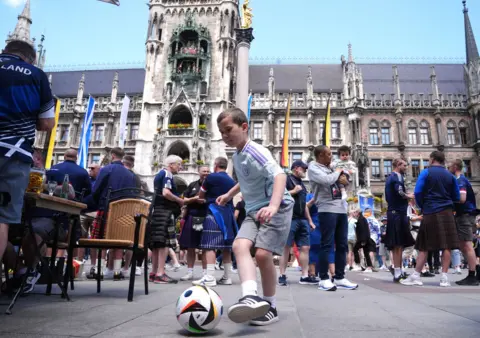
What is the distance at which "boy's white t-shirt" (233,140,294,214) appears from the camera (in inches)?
120

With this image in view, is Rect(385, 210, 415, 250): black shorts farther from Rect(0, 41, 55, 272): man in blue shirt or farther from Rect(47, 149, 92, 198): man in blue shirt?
Rect(0, 41, 55, 272): man in blue shirt

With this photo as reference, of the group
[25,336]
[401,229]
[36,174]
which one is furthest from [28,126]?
[401,229]

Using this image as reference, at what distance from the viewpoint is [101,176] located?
6102 mm

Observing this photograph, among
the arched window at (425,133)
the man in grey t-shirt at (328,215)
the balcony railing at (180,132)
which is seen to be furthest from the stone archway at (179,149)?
the man in grey t-shirt at (328,215)

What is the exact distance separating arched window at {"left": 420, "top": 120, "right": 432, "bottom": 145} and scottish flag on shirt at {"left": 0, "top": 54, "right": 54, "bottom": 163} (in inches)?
1426

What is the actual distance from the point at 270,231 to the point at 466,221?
18.7ft

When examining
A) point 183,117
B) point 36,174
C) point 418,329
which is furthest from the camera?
point 183,117

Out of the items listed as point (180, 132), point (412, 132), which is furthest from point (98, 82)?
point (412, 132)

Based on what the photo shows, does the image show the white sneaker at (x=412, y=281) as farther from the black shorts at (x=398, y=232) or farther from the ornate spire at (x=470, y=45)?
the ornate spire at (x=470, y=45)

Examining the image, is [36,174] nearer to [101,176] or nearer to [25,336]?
[25,336]

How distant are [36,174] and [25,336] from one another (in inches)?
72.7

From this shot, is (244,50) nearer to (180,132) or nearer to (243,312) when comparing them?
(243,312)

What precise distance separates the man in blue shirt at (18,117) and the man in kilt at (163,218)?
283 cm

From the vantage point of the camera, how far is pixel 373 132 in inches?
1375
